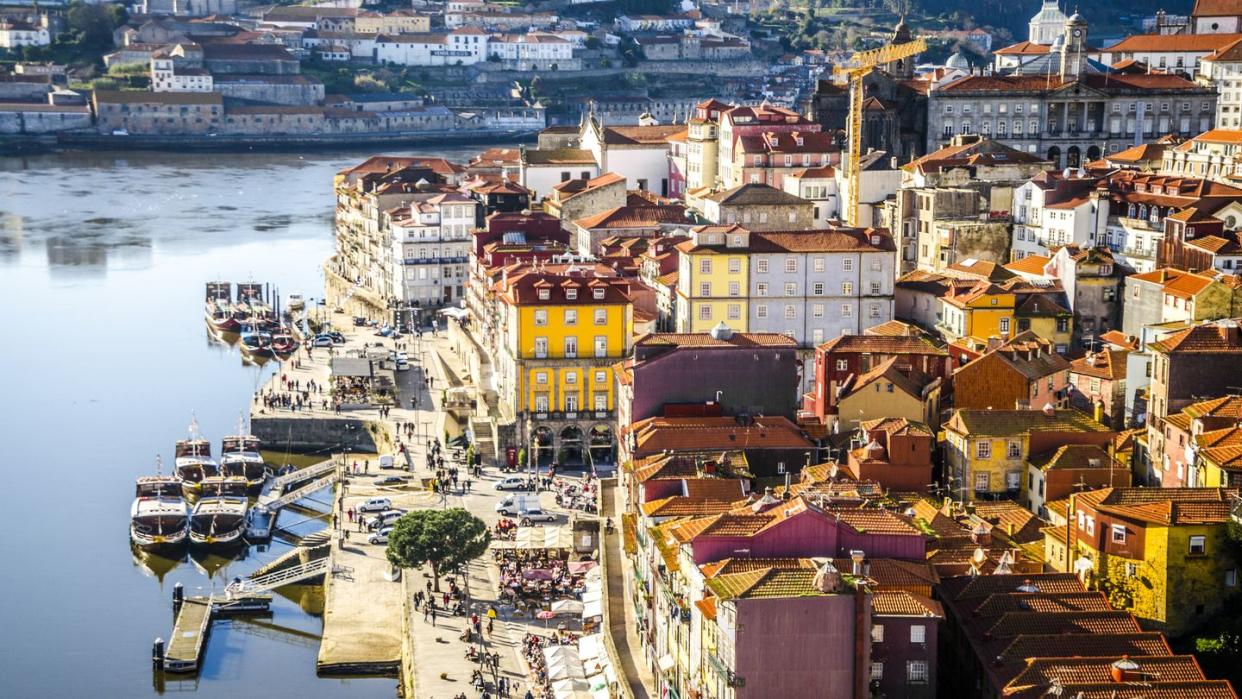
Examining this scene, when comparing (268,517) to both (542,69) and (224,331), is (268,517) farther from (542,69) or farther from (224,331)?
(542,69)

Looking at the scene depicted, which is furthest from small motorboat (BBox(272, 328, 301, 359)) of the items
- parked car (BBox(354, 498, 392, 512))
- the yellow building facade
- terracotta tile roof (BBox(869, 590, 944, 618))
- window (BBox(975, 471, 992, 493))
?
terracotta tile roof (BBox(869, 590, 944, 618))

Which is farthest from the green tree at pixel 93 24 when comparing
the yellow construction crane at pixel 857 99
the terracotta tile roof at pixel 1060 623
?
the terracotta tile roof at pixel 1060 623

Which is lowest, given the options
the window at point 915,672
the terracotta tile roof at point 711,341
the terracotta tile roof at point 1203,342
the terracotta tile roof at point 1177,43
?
the window at point 915,672

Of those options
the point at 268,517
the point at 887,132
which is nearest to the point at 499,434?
the point at 268,517

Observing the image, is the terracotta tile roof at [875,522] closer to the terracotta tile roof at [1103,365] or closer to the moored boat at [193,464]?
the terracotta tile roof at [1103,365]

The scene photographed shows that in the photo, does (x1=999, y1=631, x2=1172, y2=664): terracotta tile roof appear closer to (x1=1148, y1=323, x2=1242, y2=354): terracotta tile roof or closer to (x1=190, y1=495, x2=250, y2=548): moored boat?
(x1=1148, y1=323, x2=1242, y2=354): terracotta tile roof
